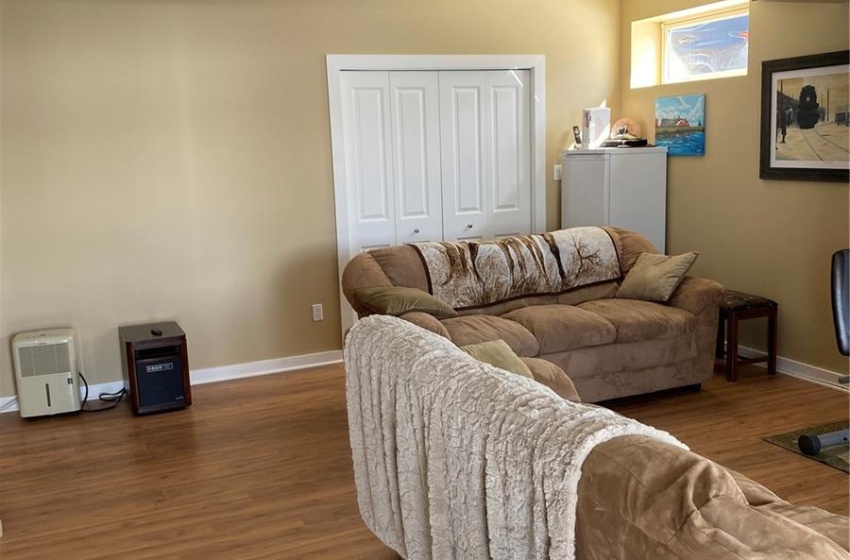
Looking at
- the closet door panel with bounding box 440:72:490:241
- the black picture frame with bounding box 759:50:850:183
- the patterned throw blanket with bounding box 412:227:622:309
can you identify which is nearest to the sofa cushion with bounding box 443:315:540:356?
the patterned throw blanket with bounding box 412:227:622:309

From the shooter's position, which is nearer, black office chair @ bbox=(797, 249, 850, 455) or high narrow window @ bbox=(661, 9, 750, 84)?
black office chair @ bbox=(797, 249, 850, 455)

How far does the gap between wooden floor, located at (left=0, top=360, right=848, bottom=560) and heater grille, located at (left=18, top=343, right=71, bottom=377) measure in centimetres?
28

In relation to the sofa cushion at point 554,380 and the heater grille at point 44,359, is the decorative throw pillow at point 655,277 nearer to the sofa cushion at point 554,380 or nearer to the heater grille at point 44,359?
the sofa cushion at point 554,380

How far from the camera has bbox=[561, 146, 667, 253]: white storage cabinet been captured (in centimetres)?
551

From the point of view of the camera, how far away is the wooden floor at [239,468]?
10.3 feet

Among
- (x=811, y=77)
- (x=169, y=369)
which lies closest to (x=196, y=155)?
(x=169, y=369)

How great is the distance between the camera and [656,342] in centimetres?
443

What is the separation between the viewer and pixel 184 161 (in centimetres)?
498

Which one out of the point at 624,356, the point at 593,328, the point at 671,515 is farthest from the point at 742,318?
the point at 671,515

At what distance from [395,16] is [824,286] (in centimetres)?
311

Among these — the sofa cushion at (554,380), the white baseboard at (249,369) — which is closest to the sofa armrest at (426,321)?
the sofa cushion at (554,380)

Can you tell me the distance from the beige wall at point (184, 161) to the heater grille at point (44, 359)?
272 millimetres

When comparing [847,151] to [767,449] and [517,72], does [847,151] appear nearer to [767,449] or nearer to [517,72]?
[767,449]

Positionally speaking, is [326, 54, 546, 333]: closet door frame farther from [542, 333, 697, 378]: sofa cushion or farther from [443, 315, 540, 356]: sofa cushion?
[542, 333, 697, 378]: sofa cushion
